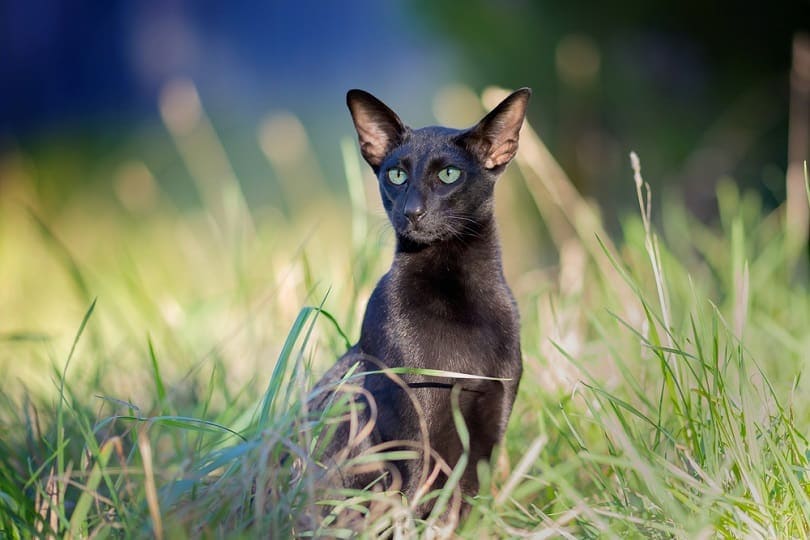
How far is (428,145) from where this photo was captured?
6.72 feet

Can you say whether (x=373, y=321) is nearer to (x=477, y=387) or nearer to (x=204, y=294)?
(x=477, y=387)

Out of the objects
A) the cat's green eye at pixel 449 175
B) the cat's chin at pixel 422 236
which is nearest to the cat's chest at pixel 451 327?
the cat's chin at pixel 422 236

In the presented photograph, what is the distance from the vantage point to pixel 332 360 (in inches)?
105

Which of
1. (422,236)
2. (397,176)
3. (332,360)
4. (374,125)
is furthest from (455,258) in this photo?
(332,360)

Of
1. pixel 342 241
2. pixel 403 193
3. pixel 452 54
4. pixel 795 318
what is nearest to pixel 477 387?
pixel 403 193

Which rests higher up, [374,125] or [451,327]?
[374,125]

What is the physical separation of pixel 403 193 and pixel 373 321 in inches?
11.9

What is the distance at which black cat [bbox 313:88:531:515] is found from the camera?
186cm

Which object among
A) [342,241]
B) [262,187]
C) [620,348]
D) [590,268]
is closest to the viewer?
[620,348]

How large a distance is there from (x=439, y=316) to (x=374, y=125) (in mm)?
556

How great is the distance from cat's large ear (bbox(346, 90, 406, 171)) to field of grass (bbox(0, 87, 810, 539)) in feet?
1.29

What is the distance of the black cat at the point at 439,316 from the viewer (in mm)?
1860

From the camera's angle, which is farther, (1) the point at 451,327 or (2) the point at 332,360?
(2) the point at 332,360

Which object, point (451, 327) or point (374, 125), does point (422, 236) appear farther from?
point (374, 125)
